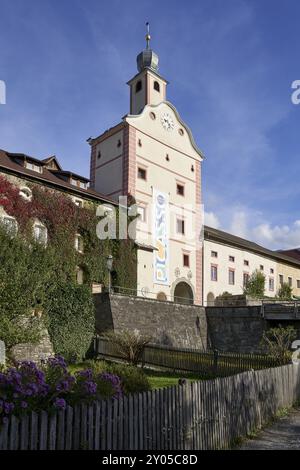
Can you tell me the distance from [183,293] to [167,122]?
14.8 m

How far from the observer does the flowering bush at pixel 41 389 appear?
5.85 metres

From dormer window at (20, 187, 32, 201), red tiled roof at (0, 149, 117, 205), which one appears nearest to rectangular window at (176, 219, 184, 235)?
red tiled roof at (0, 149, 117, 205)

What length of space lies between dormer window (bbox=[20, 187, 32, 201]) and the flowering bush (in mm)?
20499

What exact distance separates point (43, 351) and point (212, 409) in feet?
43.6

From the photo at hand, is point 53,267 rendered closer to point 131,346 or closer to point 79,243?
point 131,346

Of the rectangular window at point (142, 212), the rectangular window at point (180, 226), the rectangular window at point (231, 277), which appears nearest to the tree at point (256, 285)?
the rectangular window at point (231, 277)

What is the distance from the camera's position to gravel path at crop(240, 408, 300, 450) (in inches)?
347

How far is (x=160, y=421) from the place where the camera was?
7098mm

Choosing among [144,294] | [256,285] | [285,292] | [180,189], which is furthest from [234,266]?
[144,294]

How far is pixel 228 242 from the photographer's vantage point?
42.8 metres

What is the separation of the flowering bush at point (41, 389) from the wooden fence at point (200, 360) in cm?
1157

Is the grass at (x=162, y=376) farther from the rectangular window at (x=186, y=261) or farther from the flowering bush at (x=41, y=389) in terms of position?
the rectangular window at (x=186, y=261)

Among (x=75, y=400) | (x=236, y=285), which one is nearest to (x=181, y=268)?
(x=236, y=285)

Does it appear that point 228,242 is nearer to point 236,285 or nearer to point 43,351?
point 236,285
